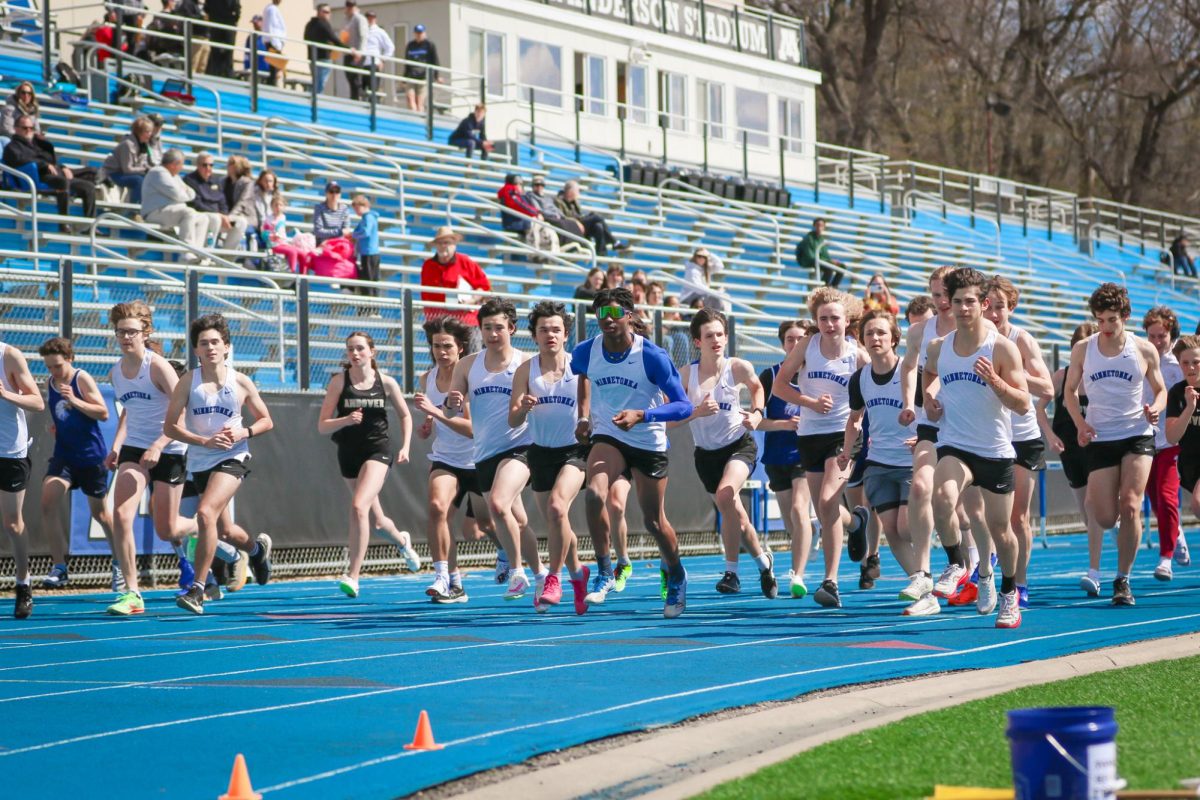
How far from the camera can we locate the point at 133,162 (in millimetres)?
22141

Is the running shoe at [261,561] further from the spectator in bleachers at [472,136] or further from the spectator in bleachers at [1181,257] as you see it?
the spectator in bleachers at [1181,257]

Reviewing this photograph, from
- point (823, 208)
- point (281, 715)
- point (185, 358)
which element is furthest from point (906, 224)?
point (281, 715)

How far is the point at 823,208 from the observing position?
40219mm

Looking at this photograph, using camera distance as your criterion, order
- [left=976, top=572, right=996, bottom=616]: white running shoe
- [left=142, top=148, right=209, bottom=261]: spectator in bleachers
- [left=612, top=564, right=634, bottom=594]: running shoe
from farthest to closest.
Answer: [left=142, top=148, right=209, bottom=261]: spectator in bleachers, [left=612, top=564, right=634, bottom=594]: running shoe, [left=976, top=572, right=996, bottom=616]: white running shoe

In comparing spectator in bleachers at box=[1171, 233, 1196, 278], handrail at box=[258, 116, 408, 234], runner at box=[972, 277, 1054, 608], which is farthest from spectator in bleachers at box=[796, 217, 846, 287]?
spectator in bleachers at box=[1171, 233, 1196, 278]

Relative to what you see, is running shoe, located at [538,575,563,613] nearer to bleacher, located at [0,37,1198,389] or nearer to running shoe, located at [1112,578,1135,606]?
running shoe, located at [1112,578,1135,606]

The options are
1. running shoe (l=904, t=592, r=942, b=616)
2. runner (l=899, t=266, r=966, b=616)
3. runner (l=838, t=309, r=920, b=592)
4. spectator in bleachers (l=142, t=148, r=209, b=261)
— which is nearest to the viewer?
runner (l=899, t=266, r=966, b=616)

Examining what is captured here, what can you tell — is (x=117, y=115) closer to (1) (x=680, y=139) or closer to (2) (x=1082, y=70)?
(1) (x=680, y=139)

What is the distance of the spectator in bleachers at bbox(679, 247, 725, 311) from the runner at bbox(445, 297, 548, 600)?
32.9 ft

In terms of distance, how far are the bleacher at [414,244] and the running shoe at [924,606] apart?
24.7 feet

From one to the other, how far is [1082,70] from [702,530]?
43344mm

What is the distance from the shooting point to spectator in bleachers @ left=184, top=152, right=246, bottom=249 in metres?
21.5

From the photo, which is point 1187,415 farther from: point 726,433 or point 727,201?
point 727,201

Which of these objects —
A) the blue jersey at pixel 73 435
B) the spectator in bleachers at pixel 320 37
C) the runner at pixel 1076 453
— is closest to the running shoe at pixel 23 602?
the blue jersey at pixel 73 435
